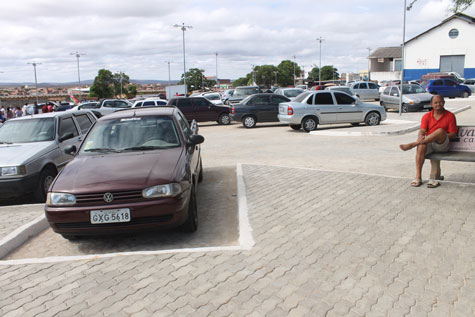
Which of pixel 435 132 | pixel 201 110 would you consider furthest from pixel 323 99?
pixel 435 132

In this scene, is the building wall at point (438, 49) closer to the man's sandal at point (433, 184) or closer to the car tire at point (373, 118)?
the car tire at point (373, 118)

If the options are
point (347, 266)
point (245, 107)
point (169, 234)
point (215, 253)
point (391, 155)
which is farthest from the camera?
point (245, 107)

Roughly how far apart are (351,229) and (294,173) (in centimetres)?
321

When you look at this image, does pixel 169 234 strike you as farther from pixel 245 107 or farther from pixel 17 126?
pixel 245 107

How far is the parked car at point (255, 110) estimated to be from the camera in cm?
1992

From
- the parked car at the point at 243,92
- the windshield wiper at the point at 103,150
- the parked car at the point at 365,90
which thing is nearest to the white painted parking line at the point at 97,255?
the windshield wiper at the point at 103,150

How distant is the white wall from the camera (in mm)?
57688

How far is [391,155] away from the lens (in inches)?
416

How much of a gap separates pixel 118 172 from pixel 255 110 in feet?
50.2

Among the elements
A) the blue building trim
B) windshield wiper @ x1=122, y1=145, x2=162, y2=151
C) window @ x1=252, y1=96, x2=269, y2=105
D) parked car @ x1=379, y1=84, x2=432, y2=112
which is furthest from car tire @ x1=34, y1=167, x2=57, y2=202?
the blue building trim

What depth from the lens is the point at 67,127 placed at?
9.20 metres

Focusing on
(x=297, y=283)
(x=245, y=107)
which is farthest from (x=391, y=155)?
(x=245, y=107)

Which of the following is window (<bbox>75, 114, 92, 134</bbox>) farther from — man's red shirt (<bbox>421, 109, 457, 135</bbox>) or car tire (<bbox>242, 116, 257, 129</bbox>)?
car tire (<bbox>242, 116, 257, 129</bbox>)

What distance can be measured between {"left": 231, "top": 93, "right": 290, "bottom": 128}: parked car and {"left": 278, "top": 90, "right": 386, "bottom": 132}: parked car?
2.83 m
